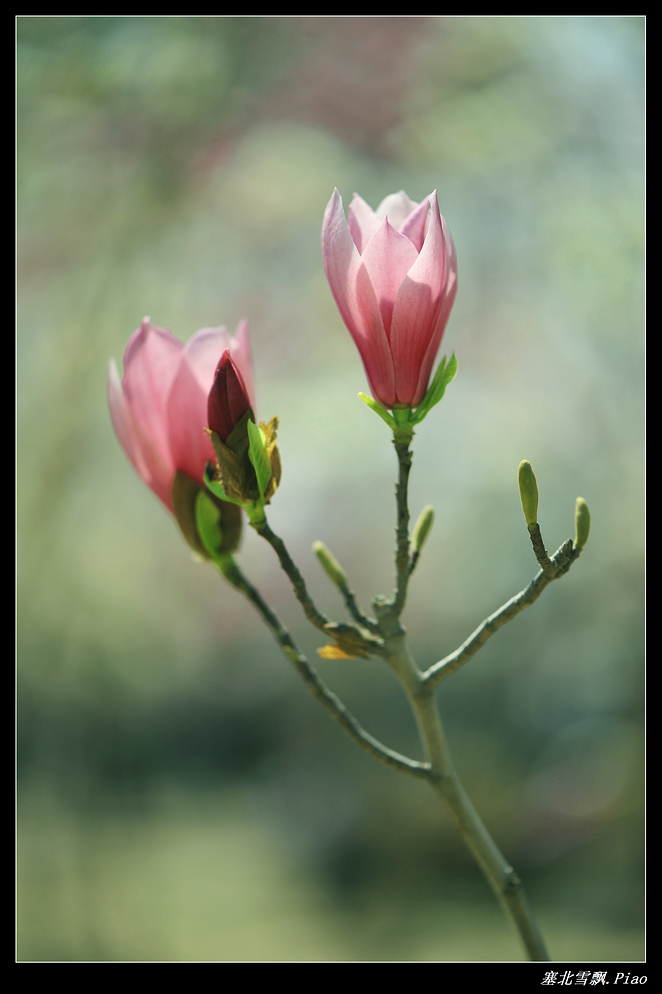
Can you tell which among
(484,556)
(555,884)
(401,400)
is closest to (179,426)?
(401,400)

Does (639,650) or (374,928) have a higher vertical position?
(639,650)

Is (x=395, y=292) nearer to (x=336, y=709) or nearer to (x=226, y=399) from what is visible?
(x=226, y=399)

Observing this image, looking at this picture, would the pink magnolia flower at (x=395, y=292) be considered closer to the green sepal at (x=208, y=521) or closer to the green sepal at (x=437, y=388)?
the green sepal at (x=437, y=388)

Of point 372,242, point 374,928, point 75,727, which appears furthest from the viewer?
point 75,727

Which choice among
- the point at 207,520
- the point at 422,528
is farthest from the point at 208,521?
the point at 422,528

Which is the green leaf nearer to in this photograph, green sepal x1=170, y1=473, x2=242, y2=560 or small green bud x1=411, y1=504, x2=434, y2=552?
green sepal x1=170, y1=473, x2=242, y2=560

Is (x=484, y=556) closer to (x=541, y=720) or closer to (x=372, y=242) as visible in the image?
(x=541, y=720)

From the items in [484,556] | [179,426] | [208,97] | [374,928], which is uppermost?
[208,97]
